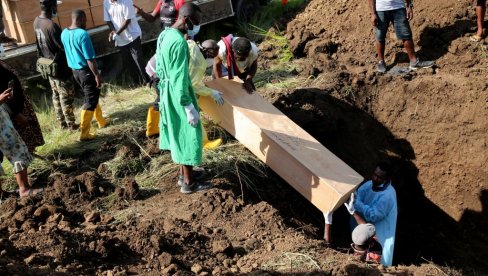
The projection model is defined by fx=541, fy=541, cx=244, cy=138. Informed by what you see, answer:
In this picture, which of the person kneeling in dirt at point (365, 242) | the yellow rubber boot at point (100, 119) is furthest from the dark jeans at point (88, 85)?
the person kneeling in dirt at point (365, 242)

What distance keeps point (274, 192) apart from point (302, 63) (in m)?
2.62

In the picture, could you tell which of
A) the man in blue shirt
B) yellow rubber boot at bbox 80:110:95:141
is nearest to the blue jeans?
the man in blue shirt

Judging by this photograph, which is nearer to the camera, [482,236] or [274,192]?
[274,192]

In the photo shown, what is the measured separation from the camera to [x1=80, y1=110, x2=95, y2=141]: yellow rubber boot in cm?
623

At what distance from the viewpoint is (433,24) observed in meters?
7.54

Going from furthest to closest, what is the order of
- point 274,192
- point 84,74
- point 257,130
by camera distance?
1. point 84,74
2. point 274,192
3. point 257,130

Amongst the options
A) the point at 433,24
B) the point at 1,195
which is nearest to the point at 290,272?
the point at 1,195

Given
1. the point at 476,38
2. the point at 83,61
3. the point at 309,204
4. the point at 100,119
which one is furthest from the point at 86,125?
the point at 476,38

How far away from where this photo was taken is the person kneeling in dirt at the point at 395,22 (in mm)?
6727

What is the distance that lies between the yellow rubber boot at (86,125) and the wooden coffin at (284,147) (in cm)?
146

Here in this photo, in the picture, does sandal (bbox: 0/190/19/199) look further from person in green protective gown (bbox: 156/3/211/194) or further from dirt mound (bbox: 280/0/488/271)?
dirt mound (bbox: 280/0/488/271)

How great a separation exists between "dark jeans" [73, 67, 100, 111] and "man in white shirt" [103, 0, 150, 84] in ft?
3.65

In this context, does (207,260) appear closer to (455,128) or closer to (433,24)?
(455,128)

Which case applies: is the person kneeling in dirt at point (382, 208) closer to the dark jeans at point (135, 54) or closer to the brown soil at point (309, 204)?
the brown soil at point (309, 204)
